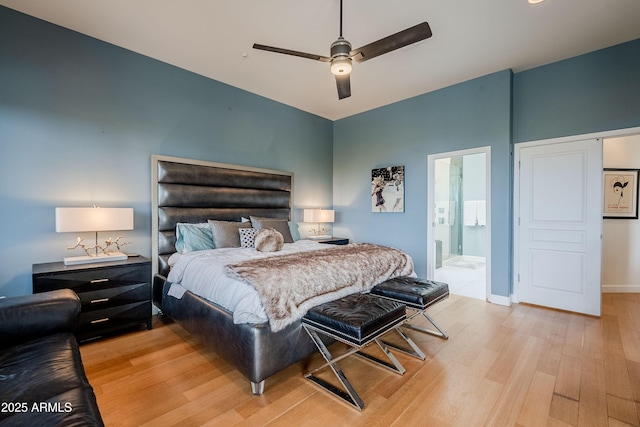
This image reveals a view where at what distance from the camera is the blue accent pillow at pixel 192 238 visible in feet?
10.8

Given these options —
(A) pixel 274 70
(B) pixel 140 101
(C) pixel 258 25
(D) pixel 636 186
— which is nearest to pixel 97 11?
(B) pixel 140 101

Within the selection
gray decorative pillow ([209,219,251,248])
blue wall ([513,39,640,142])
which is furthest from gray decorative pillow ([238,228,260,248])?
blue wall ([513,39,640,142])

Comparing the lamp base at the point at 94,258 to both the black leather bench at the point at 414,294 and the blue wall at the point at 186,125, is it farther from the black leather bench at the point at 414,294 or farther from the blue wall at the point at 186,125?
the black leather bench at the point at 414,294

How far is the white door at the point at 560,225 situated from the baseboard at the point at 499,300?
26 centimetres

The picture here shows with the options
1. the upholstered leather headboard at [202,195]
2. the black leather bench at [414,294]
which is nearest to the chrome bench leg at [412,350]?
the black leather bench at [414,294]

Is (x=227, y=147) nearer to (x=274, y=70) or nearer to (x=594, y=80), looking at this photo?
(x=274, y=70)

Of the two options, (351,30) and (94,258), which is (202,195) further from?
(351,30)

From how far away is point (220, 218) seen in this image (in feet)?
12.9

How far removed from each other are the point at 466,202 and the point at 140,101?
661cm

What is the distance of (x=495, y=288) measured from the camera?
3836mm

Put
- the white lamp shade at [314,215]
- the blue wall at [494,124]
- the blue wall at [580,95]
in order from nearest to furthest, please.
Result: 1. the blue wall at [580,95]
2. the blue wall at [494,124]
3. the white lamp shade at [314,215]

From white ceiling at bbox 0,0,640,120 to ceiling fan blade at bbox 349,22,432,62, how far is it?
51 cm

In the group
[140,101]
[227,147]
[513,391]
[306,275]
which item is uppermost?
[140,101]

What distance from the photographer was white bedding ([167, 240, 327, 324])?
1.94 metres
